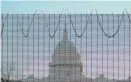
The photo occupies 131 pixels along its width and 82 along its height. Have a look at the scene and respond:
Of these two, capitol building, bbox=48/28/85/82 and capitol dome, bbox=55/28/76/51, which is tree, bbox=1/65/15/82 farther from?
capitol dome, bbox=55/28/76/51

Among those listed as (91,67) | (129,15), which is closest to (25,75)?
(91,67)

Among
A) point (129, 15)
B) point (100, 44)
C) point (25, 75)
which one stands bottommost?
point (25, 75)

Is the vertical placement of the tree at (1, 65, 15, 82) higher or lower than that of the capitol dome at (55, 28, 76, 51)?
lower

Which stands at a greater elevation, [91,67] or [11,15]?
[11,15]

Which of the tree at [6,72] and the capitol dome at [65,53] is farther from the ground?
the capitol dome at [65,53]

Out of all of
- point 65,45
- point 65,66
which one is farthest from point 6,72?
point 65,45

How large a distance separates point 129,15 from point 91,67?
1.12 meters

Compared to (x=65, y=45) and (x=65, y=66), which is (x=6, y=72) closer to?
(x=65, y=66)

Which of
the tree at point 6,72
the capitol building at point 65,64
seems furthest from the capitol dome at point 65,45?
the tree at point 6,72

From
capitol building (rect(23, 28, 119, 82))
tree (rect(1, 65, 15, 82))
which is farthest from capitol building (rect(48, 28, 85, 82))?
tree (rect(1, 65, 15, 82))

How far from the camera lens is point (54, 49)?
8297 millimetres

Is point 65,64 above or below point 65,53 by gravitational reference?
below

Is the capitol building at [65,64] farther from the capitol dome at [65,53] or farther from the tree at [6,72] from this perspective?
the tree at [6,72]

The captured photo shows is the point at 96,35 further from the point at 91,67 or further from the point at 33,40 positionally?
the point at 33,40
